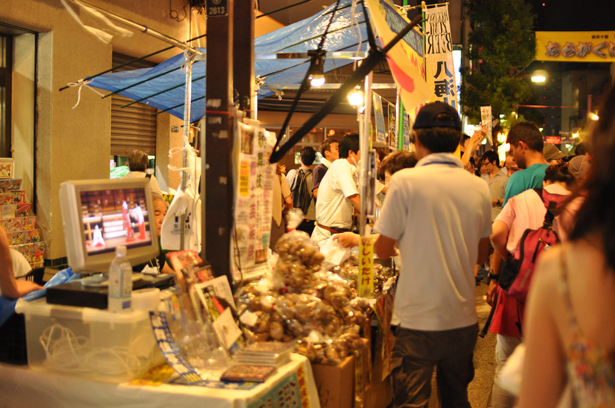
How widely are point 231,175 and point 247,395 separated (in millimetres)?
1240

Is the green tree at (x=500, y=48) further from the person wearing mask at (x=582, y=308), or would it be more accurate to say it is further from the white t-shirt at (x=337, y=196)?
the person wearing mask at (x=582, y=308)

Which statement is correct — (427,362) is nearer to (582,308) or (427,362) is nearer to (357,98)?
(582,308)

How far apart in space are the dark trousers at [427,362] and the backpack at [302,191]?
633cm

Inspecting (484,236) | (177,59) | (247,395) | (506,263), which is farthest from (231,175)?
(177,59)

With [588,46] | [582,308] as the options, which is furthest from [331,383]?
[588,46]

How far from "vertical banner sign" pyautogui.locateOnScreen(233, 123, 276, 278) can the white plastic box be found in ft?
2.63

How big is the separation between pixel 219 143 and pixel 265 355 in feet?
3.87

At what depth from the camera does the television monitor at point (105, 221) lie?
7.39 feet

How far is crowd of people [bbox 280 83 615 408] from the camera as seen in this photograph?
0.95m

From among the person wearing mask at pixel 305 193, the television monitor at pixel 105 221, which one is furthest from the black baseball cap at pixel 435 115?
the person wearing mask at pixel 305 193

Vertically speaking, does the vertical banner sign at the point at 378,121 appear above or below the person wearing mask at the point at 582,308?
above

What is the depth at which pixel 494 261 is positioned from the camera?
3.96 m

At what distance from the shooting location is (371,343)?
146 inches

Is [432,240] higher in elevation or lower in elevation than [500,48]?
lower
